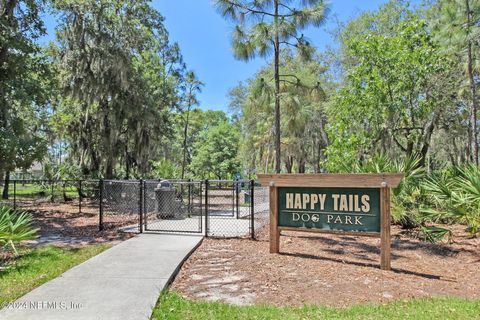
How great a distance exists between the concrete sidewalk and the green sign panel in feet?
6.22

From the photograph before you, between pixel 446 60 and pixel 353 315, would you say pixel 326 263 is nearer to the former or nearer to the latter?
pixel 353 315

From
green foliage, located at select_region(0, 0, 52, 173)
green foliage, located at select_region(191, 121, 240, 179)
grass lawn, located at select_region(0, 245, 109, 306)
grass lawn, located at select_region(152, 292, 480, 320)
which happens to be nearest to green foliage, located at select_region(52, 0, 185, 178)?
green foliage, located at select_region(0, 0, 52, 173)

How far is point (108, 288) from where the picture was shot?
4.52 metres

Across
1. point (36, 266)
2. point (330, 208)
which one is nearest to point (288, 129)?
point (330, 208)

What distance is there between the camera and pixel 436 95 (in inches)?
546

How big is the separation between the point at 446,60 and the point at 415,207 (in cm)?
710

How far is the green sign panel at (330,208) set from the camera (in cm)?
608

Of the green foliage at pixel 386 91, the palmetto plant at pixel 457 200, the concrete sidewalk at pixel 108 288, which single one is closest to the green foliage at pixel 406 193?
the palmetto plant at pixel 457 200

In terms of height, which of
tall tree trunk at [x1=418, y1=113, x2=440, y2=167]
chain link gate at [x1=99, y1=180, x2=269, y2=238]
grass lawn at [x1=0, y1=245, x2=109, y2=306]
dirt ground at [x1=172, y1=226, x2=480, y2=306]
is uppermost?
tall tree trunk at [x1=418, y1=113, x2=440, y2=167]

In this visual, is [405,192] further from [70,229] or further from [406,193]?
[70,229]

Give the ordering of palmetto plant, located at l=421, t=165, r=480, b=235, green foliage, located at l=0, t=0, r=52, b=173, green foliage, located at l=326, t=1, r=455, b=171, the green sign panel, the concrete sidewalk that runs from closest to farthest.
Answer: the concrete sidewalk < the green sign panel < palmetto plant, located at l=421, t=165, r=480, b=235 < green foliage, located at l=0, t=0, r=52, b=173 < green foliage, located at l=326, t=1, r=455, b=171

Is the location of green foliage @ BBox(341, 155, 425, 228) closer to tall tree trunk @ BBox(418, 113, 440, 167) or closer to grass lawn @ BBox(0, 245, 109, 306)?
tall tree trunk @ BBox(418, 113, 440, 167)

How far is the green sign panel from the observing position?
608 cm

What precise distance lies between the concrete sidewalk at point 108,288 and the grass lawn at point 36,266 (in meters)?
0.22
